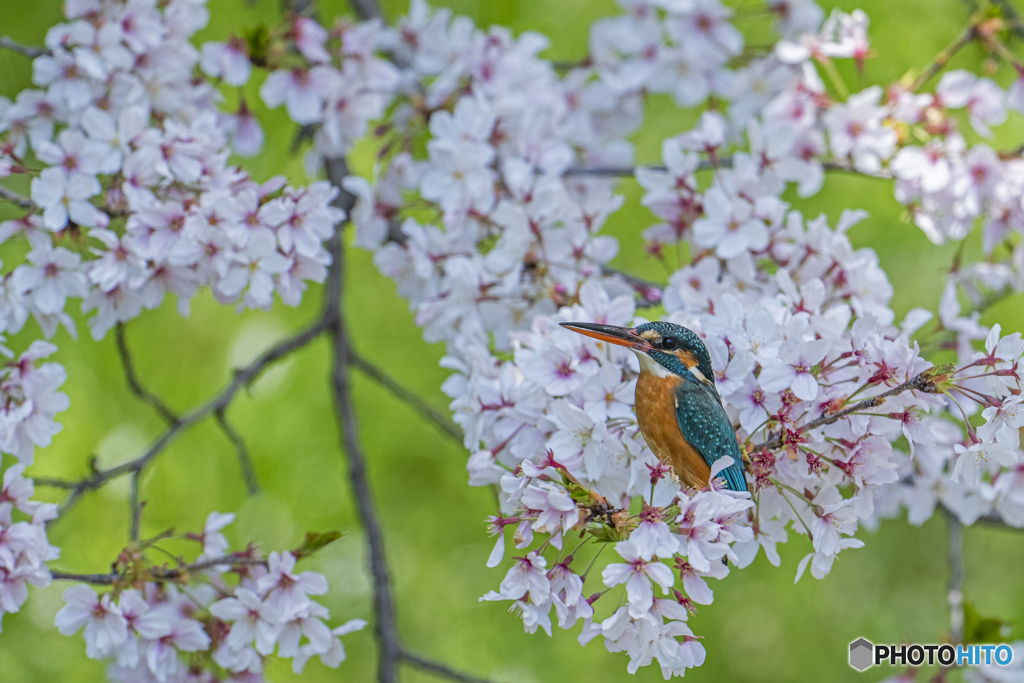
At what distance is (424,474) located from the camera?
278cm

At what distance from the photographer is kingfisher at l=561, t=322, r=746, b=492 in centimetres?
84

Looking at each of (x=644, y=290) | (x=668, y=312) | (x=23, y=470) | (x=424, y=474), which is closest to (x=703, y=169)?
(x=644, y=290)

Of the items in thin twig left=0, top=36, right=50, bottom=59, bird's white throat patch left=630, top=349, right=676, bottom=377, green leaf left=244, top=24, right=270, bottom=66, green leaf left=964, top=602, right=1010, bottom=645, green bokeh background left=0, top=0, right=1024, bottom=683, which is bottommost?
green bokeh background left=0, top=0, right=1024, bottom=683

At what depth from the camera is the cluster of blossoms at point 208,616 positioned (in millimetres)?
1040

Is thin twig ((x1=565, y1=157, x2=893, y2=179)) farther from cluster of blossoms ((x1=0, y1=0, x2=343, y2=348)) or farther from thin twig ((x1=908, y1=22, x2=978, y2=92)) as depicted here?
cluster of blossoms ((x1=0, y1=0, x2=343, y2=348))

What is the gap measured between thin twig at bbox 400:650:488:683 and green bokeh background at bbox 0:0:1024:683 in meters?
1.07

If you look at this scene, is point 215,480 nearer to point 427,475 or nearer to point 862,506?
point 427,475

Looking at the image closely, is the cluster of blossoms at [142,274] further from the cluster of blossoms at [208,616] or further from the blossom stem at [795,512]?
the blossom stem at [795,512]

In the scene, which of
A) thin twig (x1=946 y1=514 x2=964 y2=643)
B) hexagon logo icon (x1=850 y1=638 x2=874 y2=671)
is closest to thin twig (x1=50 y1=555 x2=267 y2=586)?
hexagon logo icon (x1=850 y1=638 x2=874 y2=671)

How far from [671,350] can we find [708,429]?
0.11 metres

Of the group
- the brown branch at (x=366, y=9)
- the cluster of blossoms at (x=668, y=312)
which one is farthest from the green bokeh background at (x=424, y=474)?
the cluster of blossoms at (x=668, y=312)

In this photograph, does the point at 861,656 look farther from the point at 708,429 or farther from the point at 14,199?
the point at 14,199

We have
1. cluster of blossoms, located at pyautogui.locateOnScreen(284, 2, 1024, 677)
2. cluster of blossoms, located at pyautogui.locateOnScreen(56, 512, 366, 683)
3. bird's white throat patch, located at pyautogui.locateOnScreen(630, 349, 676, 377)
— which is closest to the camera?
cluster of blossoms, located at pyautogui.locateOnScreen(284, 2, 1024, 677)

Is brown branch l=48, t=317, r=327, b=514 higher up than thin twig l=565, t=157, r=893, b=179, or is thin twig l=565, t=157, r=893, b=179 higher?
thin twig l=565, t=157, r=893, b=179
